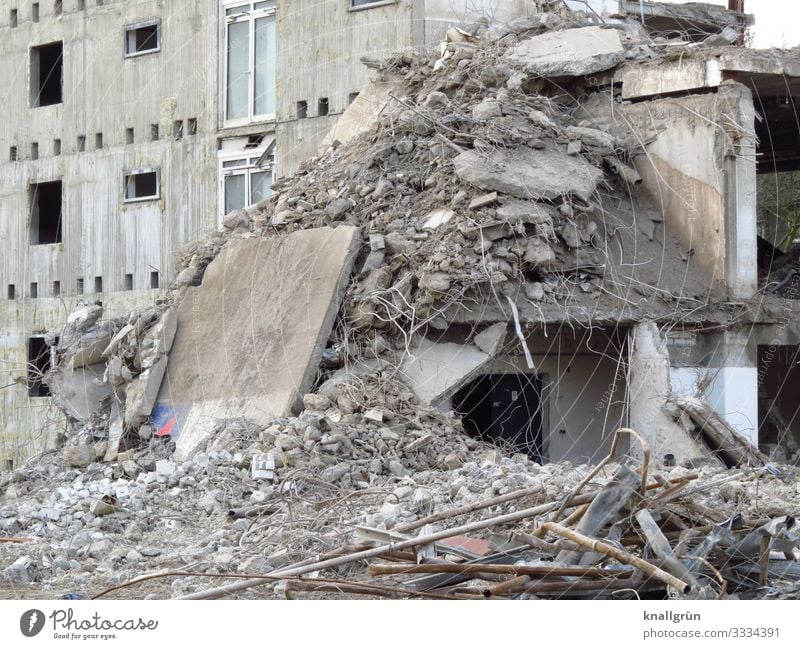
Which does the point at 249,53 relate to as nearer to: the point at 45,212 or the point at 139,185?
the point at 139,185

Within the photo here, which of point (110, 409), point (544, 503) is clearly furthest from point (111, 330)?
point (544, 503)

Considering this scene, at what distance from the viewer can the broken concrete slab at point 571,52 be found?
516 inches

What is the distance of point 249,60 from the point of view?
1711 cm

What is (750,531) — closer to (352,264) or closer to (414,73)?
(352,264)

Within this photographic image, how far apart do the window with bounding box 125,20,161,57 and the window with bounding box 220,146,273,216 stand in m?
2.39

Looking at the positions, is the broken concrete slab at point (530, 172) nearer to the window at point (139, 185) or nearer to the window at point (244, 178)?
the window at point (244, 178)

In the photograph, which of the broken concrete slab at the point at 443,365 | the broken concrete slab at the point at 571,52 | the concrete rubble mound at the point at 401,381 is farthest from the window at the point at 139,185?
the broken concrete slab at the point at 443,365

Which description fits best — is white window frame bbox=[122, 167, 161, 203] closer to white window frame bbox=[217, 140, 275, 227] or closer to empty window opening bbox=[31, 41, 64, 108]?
white window frame bbox=[217, 140, 275, 227]

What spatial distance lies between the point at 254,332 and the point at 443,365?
1727 mm

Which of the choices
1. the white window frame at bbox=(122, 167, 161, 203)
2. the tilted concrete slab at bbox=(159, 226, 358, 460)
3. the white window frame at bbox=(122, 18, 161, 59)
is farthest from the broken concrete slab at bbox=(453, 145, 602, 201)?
the white window frame at bbox=(122, 18, 161, 59)

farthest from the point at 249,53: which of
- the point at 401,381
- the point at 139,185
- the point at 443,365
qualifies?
the point at 401,381

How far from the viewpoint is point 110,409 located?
1202 centimetres

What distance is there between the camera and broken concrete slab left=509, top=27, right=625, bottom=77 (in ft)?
43.0

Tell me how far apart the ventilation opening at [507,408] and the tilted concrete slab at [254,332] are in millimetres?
2268
